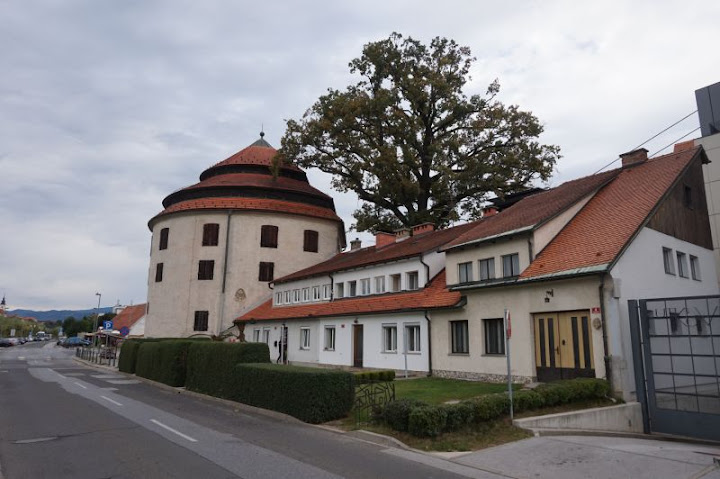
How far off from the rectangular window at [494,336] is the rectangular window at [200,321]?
28172 mm

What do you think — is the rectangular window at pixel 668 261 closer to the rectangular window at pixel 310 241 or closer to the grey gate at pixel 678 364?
the grey gate at pixel 678 364

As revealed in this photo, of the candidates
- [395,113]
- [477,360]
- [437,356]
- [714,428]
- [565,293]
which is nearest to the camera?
[714,428]

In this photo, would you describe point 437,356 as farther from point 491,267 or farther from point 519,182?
point 519,182

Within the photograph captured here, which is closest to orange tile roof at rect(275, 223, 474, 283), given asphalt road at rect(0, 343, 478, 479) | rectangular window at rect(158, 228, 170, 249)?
asphalt road at rect(0, 343, 478, 479)

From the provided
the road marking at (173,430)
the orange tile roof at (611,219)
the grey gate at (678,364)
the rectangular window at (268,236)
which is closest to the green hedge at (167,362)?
the road marking at (173,430)

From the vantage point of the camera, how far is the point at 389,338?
77.6 feet

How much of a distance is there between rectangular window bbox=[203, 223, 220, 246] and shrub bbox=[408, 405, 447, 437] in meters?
34.1

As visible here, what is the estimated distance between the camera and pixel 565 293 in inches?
625

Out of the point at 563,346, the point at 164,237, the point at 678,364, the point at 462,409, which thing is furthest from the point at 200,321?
the point at 678,364

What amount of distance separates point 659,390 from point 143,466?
13124 millimetres

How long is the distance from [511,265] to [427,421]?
9.65m

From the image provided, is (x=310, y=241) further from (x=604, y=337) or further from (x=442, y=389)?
(x=604, y=337)

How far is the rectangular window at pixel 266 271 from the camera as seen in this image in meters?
42.2

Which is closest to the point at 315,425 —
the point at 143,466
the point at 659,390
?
the point at 143,466
